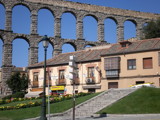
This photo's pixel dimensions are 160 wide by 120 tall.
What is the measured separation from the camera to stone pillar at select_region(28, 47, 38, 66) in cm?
4997

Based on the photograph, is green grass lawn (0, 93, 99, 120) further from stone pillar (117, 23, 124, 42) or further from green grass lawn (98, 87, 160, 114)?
stone pillar (117, 23, 124, 42)

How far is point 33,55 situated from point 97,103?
28455 millimetres

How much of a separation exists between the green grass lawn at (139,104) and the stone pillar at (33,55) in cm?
2879

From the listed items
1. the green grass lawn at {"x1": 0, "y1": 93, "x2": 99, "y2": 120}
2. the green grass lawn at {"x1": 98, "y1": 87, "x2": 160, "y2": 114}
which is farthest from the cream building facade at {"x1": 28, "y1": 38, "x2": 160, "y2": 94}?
the green grass lawn at {"x1": 98, "y1": 87, "x2": 160, "y2": 114}

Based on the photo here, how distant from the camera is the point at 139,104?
21.8m

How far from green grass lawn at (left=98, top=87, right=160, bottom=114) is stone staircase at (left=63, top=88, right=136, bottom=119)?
100cm

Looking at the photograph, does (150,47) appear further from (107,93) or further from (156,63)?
(107,93)

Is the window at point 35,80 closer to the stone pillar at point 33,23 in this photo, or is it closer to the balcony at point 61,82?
the balcony at point 61,82

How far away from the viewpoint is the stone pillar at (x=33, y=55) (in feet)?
Result: 164

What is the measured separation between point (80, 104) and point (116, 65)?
11.2 metres

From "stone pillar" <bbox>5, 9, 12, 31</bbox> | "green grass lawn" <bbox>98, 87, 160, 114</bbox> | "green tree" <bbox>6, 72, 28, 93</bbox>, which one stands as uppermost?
"stone pillar" <bbox>5, 9, 12, 31</bbox>

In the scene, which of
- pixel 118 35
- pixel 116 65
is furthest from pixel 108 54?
pixel 118 35

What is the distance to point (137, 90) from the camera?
25234mm

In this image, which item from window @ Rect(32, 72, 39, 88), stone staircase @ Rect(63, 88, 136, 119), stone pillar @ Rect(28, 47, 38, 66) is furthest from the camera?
stone pillar @ Rect(28, 47, 38, 66)
